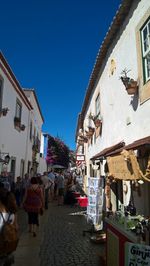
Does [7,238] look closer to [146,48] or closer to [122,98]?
[146,48]

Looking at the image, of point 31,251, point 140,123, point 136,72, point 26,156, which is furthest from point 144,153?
point 26,156

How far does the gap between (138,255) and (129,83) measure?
4.64 meters

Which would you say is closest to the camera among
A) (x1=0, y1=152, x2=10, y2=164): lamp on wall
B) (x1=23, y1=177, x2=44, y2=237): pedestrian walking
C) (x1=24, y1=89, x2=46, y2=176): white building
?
(x1=23, y1=177, x2=44, y2=237): pedestrian walking

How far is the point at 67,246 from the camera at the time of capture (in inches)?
297

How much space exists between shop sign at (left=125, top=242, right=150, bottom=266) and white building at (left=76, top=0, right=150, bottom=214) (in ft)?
7.00

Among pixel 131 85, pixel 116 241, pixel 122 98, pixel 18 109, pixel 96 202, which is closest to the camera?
pixel 116 241

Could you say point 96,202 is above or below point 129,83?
below

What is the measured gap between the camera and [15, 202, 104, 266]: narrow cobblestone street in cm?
626

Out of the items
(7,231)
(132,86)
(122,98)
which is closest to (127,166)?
(132,86)

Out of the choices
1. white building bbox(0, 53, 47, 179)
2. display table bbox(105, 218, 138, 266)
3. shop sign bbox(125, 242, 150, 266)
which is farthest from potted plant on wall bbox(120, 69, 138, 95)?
white building bbox(0, 53, 47, 179)

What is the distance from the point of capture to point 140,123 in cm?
700

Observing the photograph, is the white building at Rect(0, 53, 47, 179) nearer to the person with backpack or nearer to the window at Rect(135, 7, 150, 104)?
the window at Rect(135, 7, 150, 104)

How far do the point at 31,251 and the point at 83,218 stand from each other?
5.30 m

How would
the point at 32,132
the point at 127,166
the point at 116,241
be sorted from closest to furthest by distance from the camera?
the point at 116,241
the point at 127,166
the point at 32,132
